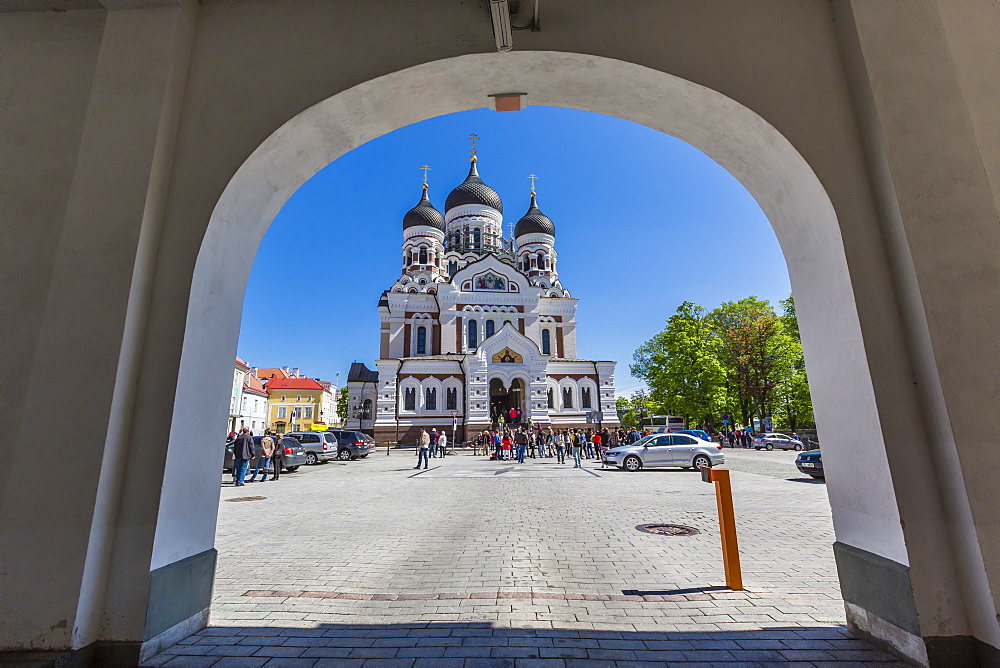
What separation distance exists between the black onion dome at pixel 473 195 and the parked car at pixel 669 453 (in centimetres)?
3849

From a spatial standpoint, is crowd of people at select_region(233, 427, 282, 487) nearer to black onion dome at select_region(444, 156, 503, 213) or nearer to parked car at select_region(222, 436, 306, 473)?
parked car at select_region(222, 436, 306, 473)

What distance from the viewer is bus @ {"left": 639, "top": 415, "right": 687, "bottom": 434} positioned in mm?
38622

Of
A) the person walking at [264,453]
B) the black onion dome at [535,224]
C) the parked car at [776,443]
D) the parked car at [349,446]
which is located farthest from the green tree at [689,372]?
the person walking at [264,453]

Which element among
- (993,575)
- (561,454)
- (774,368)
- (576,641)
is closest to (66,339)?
(576,641)

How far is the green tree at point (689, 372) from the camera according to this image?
112 ft

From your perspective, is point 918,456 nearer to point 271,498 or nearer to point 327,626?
point 327,626

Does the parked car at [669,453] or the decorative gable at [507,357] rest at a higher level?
the decorative gable at [507,357]

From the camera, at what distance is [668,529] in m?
7.17

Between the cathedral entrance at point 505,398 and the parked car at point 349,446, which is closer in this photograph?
the parked car at point 349,446

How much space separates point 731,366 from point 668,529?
34787 millimetres

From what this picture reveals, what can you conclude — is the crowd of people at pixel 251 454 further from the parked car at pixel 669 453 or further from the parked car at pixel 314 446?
the parked car at pixel 669 453

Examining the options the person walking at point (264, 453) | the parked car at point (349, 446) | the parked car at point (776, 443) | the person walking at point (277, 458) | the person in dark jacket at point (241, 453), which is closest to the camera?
the person in dark jacket at point (241, 453)

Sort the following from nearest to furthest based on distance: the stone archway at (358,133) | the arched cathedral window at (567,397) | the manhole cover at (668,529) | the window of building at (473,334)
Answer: the stone archway at (358,133)
the manhole cover at (668,529)
the arched cathedral window at (567,397)
the window of building at (473,334)

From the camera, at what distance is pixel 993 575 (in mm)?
2607
